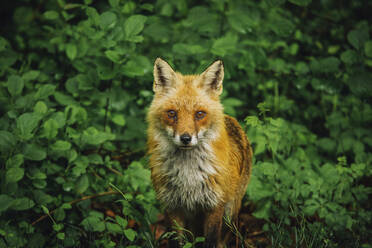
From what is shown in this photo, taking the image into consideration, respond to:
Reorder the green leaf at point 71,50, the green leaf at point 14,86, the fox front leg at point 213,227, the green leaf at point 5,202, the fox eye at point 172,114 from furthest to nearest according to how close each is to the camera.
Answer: the green leaf at point 71,50
the green leaf at point 14,86
the fox front leg at point 213,227
the fox eye at point 172,114
the green leaf at point 5,202

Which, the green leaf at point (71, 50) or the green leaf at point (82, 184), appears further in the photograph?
the green leaf at point (71, 50)

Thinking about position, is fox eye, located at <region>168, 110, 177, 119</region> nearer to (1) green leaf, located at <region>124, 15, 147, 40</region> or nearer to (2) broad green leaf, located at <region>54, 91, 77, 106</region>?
(1) green leaf, located at <region>124, 15, 147, 40</region>

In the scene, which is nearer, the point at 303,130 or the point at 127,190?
the point at 127,190

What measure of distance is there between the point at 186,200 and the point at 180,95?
0.95 meters

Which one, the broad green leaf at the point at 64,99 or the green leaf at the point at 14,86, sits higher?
the green leaf at the point at 14,86

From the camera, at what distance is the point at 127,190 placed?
3.65 meters

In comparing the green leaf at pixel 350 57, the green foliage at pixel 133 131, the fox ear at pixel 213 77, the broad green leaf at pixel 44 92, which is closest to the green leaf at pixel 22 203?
the green foliage at pixel 133 131

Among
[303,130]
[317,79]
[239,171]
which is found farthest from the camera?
[303,130]

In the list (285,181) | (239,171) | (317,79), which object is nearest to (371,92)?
(317,79)

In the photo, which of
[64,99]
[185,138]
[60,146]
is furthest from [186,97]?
[64,99]

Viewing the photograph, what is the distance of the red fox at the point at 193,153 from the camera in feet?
9.52

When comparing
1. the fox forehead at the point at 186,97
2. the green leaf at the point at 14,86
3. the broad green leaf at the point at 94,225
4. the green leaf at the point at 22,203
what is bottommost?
the broad green leaf at the point at 94,225

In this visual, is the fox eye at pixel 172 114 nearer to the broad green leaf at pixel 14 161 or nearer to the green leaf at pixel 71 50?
the broad green leaf at pixel 14 161

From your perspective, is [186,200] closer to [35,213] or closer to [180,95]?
[180,95]
